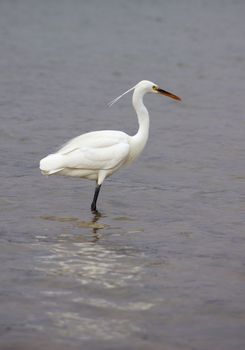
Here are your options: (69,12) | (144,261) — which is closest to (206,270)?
(144,261)

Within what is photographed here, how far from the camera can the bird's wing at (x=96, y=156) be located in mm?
10031

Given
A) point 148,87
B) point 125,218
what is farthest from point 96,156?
point 148,87

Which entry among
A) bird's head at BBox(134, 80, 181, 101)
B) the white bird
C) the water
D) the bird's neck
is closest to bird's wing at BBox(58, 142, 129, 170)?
the white bird

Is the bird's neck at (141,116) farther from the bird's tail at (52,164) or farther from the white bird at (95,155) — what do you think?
the bird's tail at (52,164)

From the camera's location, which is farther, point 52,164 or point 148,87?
point 148,87

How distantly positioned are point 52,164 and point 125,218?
903 millimetres

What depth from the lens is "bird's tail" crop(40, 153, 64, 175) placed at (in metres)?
9.94

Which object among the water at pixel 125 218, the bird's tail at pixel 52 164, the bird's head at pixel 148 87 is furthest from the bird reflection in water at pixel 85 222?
the bird's head at pixel 148 87

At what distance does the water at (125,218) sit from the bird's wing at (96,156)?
0.50 meters

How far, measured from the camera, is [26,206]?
10281mm

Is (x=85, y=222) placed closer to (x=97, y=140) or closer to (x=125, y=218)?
(x=125, y=218)

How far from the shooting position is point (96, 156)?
396 inches

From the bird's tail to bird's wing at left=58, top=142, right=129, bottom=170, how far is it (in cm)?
4

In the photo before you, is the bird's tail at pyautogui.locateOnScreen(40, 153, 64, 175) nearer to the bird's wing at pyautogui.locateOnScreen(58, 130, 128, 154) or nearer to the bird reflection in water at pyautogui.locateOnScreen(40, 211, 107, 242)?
the bird's wing at pyautogui.locateOnScreen(58, 130, 128, 154)
